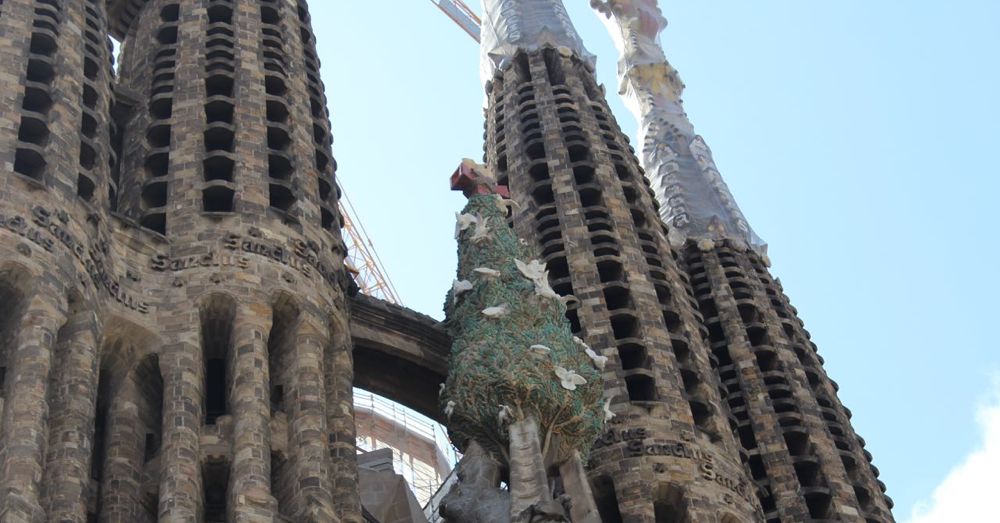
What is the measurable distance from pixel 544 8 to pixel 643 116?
13.9 ft

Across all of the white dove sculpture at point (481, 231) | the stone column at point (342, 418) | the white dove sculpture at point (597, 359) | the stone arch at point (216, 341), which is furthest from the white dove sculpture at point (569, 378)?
the stone arch at point (216, 341)

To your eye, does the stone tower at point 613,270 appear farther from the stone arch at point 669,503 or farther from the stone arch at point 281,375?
the stone arch at point 281,375

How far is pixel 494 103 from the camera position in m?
44.3

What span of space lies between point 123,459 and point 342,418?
11.7 feet

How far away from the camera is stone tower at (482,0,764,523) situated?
33156 millimetres

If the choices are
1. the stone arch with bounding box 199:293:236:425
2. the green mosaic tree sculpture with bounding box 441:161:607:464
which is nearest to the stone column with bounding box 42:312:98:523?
the stone arch with bounding box 199:293:236:425

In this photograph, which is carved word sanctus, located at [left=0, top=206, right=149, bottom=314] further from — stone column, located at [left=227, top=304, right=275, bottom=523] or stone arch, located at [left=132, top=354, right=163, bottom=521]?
stone column, located at [left=227, top=304, right=275, bottom=523]

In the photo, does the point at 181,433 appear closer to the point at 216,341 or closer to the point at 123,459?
the point at 123,459

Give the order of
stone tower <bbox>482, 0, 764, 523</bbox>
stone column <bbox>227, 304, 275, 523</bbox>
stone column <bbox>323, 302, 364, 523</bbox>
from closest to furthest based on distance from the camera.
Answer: stone column <bbox>227, 304, 275, 523</bbox> → stone column <bbox>323, 302, 364, 523</bbox> → stone tower <bbox>482, 0, 764, 523</bbox>

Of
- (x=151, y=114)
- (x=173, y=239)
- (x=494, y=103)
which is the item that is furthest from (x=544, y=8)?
(x=173, y=239)

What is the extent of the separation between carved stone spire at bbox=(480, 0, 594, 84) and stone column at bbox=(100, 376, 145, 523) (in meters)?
18.3

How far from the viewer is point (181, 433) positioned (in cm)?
2747

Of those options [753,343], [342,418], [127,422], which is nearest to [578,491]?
[342,418]

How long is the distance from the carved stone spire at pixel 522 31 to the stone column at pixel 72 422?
744 inches
